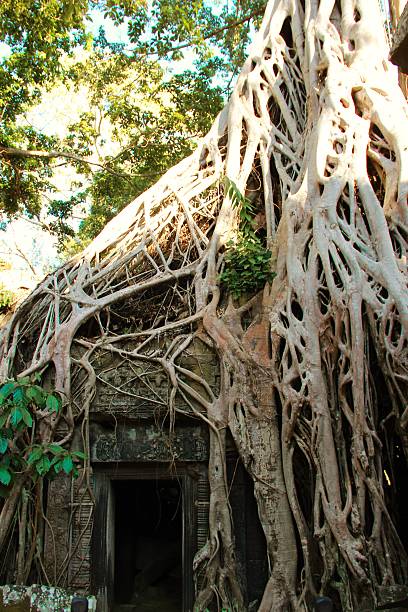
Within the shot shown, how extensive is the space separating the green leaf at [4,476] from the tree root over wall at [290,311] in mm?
741

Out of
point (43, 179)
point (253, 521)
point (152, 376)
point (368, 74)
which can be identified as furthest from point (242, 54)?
point (253, 521)

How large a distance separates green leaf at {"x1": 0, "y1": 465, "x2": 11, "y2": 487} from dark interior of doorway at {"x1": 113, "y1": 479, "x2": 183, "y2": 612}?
7.09 feet

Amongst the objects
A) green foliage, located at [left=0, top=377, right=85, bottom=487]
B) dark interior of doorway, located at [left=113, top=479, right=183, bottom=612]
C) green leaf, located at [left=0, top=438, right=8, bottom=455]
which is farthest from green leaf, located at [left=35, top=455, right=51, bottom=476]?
dark interior of doorway, located at [left=113, top=479, right=183, bottom=612]

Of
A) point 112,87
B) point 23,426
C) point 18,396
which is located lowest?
point 23,426

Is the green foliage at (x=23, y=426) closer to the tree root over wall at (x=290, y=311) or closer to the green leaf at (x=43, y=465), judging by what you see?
the green leaf at (x=43, y=465)

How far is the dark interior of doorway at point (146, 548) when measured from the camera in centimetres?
616

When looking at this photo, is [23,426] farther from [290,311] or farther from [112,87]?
[112,87]

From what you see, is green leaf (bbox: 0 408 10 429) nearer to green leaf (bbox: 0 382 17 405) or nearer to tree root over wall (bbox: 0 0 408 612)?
green leaf (bbox: 0 382 17 405)

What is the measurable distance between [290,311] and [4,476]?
236 cm

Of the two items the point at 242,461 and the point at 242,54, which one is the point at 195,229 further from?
the point at 242,54

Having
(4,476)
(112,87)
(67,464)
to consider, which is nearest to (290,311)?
(67,464)

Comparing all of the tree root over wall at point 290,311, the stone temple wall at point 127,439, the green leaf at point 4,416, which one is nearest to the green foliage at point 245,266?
the tree root over wall at point 290,311

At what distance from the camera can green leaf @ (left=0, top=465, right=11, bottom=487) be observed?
3.83 metres

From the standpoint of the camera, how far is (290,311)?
15.3 feet
